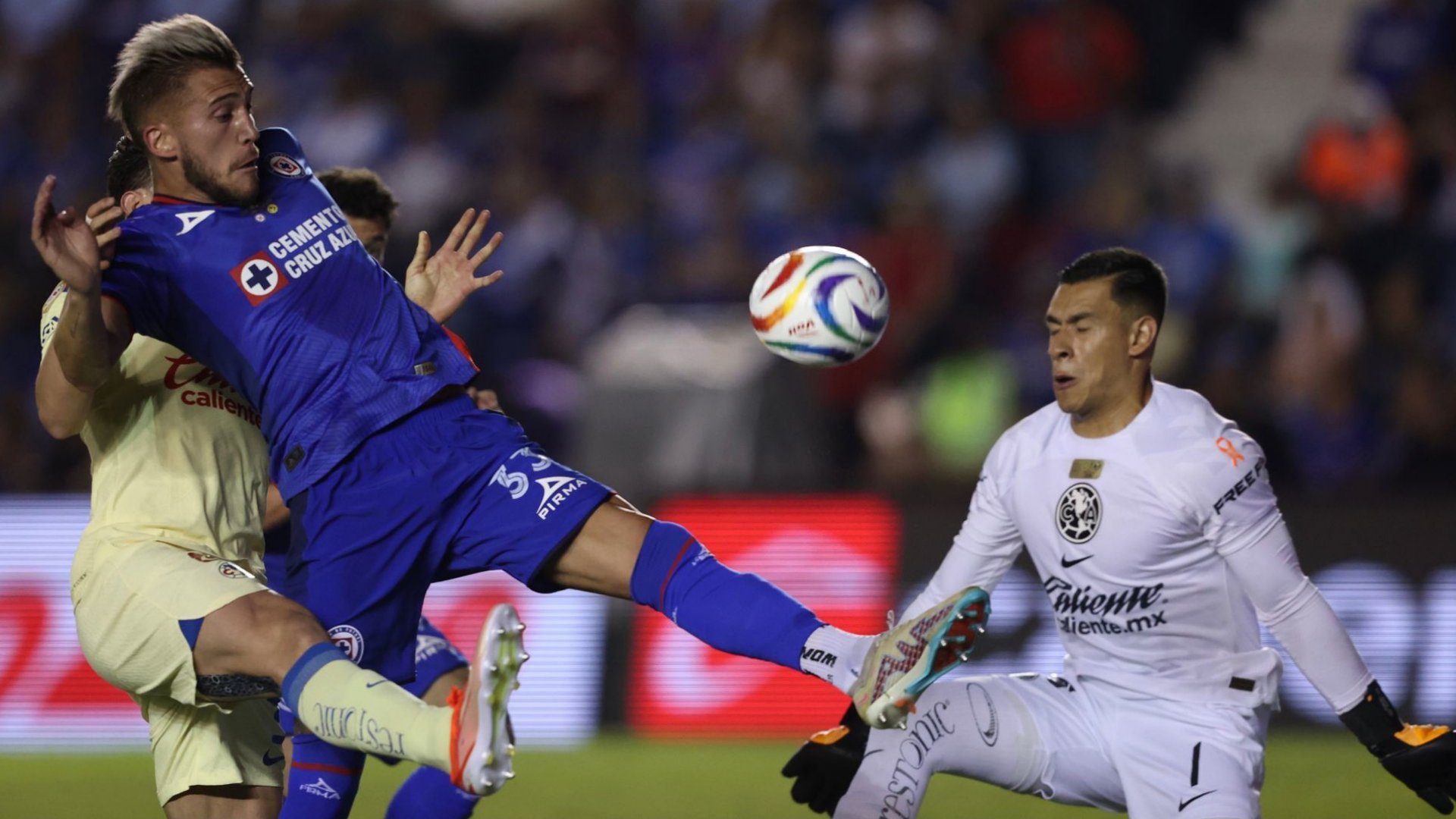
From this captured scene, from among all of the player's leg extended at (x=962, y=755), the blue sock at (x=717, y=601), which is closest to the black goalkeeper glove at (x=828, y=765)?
the player's leg extended at (x=962, y=755)

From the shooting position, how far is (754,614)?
446 cm

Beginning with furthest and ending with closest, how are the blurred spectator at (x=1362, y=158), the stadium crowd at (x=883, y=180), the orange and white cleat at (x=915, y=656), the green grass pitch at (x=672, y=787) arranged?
1. the blurred spectator at (x=1362, y=158)
2. the stadium crowd at (x=883, y=180)
3. the green grass pitch at (x=672, y=787)
4. the orange and white cleat at (x=915, y=656)

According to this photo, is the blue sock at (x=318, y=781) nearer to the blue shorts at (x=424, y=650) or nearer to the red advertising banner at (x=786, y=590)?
the blue shorts at (x=424, y=650)

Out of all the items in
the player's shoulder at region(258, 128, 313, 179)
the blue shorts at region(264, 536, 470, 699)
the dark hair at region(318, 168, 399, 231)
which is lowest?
the blue shorts at region(264, 536, 470, 699)

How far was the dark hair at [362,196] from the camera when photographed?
5996 mm

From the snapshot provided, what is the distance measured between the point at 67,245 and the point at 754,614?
1.93 metres

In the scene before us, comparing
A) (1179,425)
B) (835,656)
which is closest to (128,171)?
(835,656)

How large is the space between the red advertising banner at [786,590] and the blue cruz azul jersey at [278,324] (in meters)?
5.13

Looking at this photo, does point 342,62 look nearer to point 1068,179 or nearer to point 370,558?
point 1068,179

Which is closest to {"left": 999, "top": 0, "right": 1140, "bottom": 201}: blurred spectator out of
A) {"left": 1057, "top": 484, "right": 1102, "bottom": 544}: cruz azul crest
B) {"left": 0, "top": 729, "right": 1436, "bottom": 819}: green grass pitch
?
{"left": 0, "top": 729, "right": 1436, "bottom": 819}: green grass pitch

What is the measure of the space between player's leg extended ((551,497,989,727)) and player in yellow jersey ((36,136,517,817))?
0.71 m

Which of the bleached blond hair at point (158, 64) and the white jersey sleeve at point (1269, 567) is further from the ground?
the bleached blond hair at point (158, 64)

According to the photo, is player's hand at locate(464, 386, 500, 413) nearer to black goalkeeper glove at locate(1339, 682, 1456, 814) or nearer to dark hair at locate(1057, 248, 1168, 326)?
dark hair at locate(1057, 248, 1168, 326)

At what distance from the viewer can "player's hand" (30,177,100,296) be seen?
13.9ft
